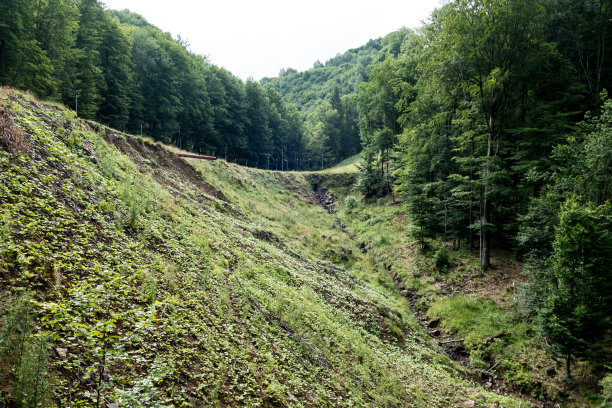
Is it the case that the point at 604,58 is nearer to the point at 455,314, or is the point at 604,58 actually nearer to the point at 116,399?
the point at 455,314

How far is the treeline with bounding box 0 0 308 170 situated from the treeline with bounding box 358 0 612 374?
32746 mm

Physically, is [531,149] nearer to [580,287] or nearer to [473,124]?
[473,124]

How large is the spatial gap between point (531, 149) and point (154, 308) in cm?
2347

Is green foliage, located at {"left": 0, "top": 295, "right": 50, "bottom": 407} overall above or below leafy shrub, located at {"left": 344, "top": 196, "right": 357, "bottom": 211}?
below

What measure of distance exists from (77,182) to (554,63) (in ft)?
102

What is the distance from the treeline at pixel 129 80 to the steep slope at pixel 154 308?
1841 cm

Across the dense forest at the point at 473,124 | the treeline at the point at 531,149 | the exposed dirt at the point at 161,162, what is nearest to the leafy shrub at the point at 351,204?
the dense forest at the point at 473,124

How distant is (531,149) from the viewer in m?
18.8

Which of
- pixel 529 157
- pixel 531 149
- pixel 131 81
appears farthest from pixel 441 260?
pixel 131 81

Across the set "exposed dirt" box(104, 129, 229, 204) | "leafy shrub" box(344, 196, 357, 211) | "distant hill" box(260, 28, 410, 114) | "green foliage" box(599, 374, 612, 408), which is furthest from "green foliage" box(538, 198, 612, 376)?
"distant hill" box(260, 28, 410, 114)

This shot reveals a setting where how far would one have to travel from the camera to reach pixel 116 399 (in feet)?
12.9

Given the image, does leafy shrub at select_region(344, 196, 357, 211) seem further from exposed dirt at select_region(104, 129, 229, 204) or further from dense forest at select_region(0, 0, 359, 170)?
dense forest at select_region(0, 0, 359, 170)

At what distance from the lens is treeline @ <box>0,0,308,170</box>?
2364cm

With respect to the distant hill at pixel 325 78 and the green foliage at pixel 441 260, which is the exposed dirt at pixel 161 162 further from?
the distant hill at pixel 325 78
